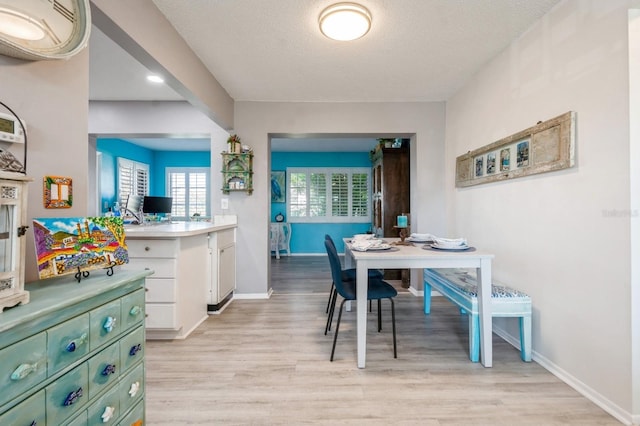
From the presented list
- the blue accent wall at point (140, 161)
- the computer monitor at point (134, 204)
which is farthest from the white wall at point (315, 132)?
the blue accent wall at point (140, 161)

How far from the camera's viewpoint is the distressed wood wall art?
5.65 ft

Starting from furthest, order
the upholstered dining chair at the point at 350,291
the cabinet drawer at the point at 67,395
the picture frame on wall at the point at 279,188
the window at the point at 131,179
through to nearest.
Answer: the picture frame on wall at the point at 279,188
the window at the point at 131,179
the upholstered dining chair at the point at 350,291
the cabinet drawer at the point at 67,395

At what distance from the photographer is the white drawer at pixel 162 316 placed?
2.24 metres

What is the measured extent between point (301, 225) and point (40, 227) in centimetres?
585

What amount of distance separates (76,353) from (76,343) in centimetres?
3

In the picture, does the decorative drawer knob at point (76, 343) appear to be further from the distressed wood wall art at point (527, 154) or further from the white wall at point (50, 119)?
the distressed wood wall art at point (527, 154)

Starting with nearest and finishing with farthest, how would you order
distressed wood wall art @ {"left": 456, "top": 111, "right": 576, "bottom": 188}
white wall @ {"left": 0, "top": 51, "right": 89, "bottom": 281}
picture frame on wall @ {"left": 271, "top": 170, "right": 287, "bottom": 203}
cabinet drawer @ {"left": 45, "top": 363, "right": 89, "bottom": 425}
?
1. cabinet drawer @ {"left": 45, "top": 363, "right": 89, "bottom": 425}
2. white wall @ {"left": 0, "top": 51, "right": 89, "bottom": 281}
3. distressed wood wall art @ {"left": 456, "top": 111, "right": 576, "bottom": 188}
4. picture frame on wall @ {"left": 271, "top": 170, "right": 287, "bottom": 203}

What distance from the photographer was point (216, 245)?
2.87m

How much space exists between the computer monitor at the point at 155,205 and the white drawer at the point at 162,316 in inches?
90.7

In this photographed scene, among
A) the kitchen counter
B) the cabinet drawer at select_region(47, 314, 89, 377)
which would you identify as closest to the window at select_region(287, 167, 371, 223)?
the kitchen counter

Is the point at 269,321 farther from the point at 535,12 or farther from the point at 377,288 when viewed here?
the point at 535,12

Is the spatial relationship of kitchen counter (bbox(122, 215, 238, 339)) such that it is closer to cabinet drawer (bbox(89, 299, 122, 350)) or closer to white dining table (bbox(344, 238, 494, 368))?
cabinet drawer (bbox(89, 299, 122, 350))

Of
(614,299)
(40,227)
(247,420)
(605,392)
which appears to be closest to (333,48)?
(40,227)

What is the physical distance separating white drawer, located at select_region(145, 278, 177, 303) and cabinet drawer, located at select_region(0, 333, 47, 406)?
151 centimetres
